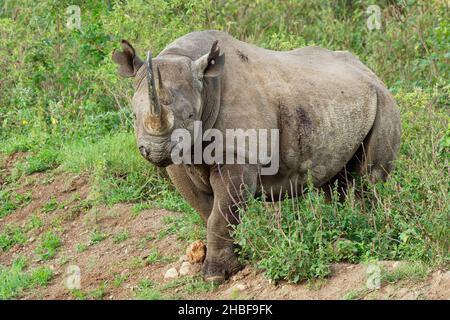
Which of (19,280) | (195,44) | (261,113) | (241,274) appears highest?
(195,44)

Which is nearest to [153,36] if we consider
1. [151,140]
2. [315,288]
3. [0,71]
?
[0,71]

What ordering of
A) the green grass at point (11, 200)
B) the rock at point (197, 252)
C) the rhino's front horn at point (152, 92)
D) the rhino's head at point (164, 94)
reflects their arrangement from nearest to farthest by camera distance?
the rhino's front horn at point (152, 92) < the rhino's head at point (164, 94) < the rock at point (197, 252) < the green grass at point (11, 200)

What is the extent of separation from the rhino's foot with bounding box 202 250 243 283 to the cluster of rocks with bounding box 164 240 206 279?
10.4 inches

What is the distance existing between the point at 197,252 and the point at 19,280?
1568 mm

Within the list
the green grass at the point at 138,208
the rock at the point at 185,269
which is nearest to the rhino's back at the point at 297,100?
the rock at the point at 185,269

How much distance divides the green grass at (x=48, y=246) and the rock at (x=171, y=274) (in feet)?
4.87

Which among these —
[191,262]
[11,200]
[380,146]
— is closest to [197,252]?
[191,262]

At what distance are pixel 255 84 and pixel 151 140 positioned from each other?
4.38ft

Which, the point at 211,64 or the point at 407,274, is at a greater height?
the point at 211,64

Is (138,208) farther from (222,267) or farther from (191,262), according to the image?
(222,267)

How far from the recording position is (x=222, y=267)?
823 cm

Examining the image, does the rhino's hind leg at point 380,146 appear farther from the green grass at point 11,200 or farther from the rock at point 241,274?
the green grass at point 11,200

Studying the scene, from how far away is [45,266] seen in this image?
9289mm

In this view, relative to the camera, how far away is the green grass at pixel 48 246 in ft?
31.2
